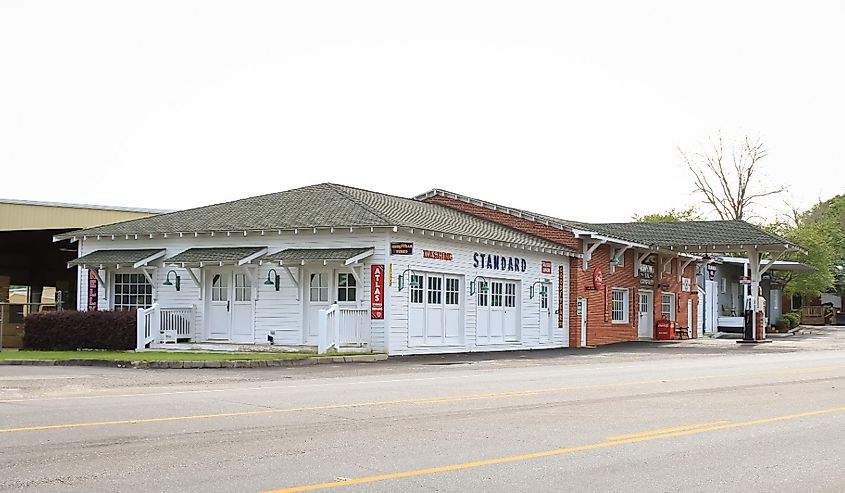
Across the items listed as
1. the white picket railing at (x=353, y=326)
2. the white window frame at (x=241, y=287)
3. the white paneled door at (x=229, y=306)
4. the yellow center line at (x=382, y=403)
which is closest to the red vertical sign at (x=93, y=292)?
the white paneled door at (x=229, y=306)

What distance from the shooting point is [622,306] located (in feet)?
137

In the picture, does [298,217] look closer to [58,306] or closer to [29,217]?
[58,306]

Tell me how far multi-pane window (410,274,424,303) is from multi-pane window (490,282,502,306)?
12.9ft

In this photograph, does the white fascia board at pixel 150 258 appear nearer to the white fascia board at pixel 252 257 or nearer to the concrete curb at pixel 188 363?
the white fascia board at pixel 252 257

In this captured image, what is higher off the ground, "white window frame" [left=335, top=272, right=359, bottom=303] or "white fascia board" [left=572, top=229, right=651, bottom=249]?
"white fascia board" [left=572, top=229, right=651, bottom=249]

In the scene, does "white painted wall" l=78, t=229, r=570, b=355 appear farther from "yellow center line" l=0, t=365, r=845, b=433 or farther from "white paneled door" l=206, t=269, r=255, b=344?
"yellow center line" l=0, t=365, r=845, b=433

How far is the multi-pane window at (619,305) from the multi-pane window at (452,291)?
36.2 feet

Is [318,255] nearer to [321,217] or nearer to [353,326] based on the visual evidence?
[321,217]

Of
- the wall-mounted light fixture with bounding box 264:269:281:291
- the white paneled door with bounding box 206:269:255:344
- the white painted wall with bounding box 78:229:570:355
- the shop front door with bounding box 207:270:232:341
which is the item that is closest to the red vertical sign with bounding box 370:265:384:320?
the white painted wall with bounding box 78:229:570:355

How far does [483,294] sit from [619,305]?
10920mm

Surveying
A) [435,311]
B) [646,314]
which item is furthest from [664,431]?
[646,314]

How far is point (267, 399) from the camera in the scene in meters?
15.1

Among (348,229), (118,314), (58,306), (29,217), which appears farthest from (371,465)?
(29,217)

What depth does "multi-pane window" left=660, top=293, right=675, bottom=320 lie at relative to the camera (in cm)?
4612
